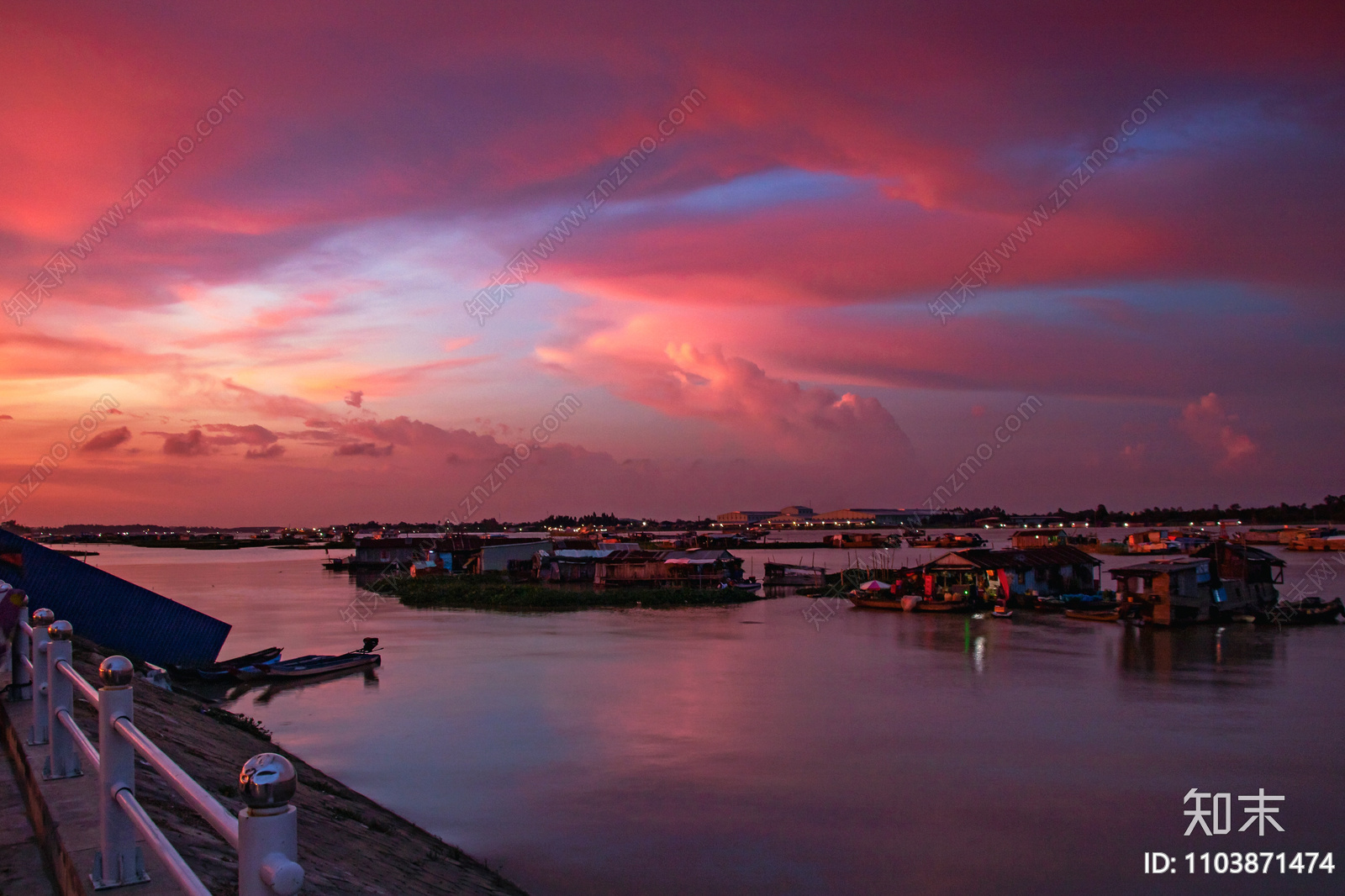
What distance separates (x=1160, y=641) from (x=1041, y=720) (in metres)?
17.2

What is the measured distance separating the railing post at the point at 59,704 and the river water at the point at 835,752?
7881 millimetres

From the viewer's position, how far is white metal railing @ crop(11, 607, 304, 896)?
222 cm

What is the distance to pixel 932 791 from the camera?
52.5 feet

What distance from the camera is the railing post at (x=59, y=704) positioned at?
4.86 metres

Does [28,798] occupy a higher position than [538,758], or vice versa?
[28,798]

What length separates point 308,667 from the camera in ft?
87.6

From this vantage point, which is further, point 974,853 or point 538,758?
point 538,758

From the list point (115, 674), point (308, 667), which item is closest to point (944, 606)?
point (308, 667)

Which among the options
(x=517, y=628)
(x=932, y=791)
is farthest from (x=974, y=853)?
(x=517, y=628)

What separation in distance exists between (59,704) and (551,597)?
46.6 m

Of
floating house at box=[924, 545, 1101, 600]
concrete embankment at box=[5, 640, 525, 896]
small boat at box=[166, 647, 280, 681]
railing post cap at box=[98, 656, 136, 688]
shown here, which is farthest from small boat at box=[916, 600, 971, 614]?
railing post cap at box=[98, 656, 136, 688]

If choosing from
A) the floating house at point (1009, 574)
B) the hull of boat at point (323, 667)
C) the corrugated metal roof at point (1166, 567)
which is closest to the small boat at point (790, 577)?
the floating house at point (1009, 574)

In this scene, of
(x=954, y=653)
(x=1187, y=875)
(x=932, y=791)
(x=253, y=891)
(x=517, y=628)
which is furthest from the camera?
(x=517, y=628)

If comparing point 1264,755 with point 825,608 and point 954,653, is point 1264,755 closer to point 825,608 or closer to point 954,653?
point 954,653
